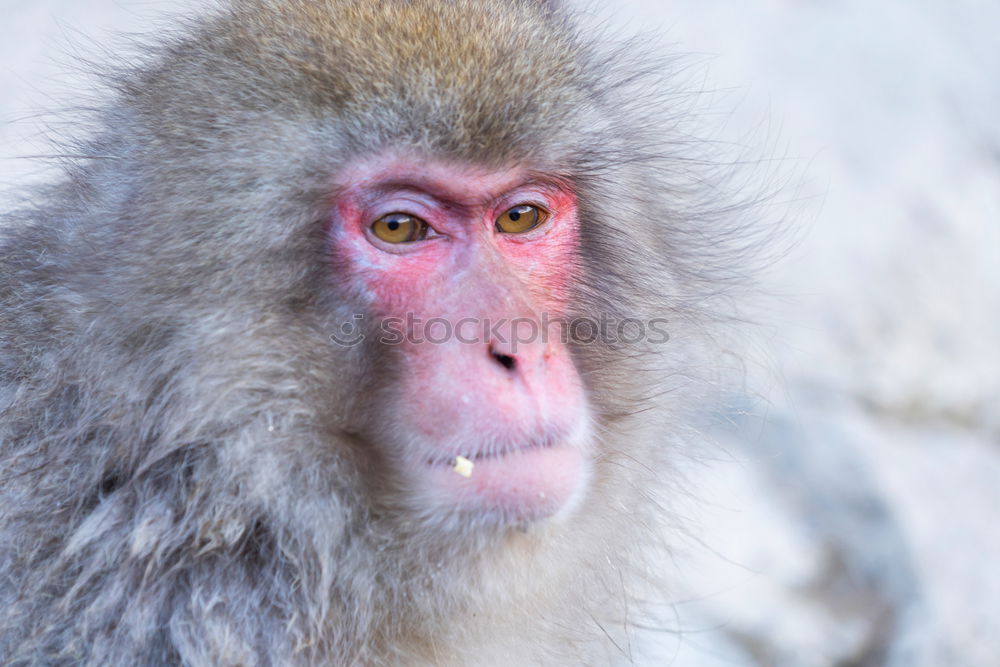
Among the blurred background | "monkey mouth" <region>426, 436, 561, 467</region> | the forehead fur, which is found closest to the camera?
"monkey mouth" <region>426, 436, 561, 467</region>

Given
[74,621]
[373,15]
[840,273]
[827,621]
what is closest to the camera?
[74,621]

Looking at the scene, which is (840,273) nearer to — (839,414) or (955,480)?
(839,414)

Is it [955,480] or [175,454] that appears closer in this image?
[175,454]

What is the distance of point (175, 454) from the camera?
75.0 inches

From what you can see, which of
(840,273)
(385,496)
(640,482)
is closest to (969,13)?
(840,273)

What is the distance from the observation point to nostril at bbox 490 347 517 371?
6.01ft

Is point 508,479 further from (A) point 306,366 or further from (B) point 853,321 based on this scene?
(B) point 853,321

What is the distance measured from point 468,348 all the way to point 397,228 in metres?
0.30

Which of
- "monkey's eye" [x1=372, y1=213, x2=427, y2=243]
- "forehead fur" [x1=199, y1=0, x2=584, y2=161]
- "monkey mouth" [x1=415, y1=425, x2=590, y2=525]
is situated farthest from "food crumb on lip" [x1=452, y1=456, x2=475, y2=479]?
"forehead fur" [x1=199, y1=0, x2=584, y2=161]

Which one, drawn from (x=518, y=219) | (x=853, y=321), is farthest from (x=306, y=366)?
(x=853, y=321)

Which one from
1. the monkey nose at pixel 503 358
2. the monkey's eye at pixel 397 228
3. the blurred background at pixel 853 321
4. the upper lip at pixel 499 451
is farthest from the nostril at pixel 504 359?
the blurred background at pixel 853 321

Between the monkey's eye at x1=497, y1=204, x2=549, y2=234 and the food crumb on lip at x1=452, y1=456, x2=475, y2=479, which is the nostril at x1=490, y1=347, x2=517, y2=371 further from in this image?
the monkey's eye at x1=497, y1=204, x2=549, y2=234

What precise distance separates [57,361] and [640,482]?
46.5 inches

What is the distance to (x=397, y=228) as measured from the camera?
2.01 m
